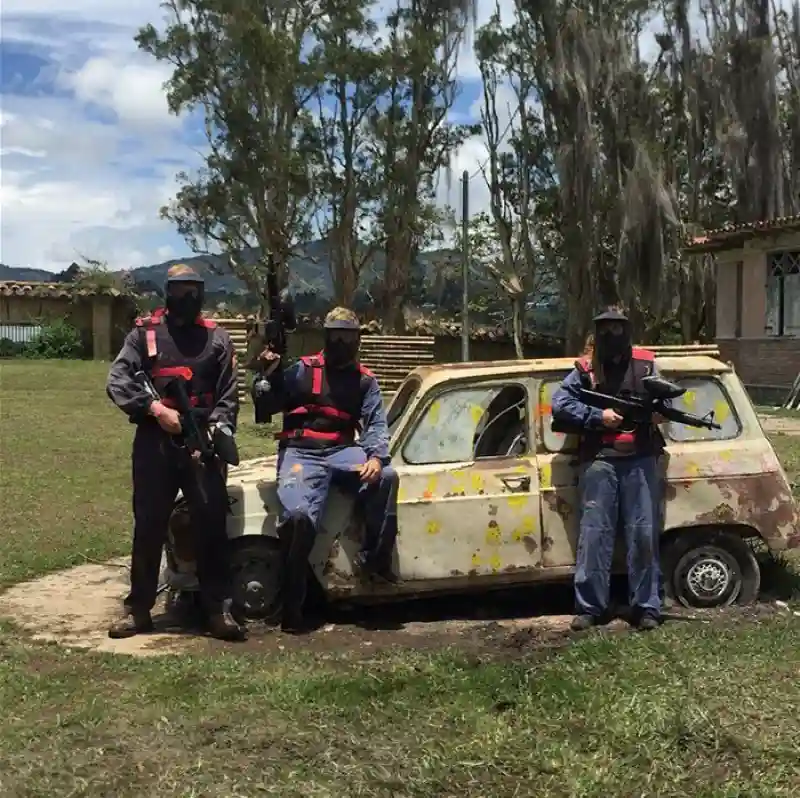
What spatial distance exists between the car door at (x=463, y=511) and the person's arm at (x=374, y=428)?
0.65 ft

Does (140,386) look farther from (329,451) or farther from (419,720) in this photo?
(419,720)

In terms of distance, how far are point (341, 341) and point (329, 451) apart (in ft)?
2.06

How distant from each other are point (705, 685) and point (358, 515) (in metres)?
2.18

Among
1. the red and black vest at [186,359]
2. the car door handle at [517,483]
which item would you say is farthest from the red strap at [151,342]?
the car door handle at [517,483]

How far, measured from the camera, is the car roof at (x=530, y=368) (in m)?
6.04

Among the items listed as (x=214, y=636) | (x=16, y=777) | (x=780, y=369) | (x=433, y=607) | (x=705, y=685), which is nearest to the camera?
(x=16, y=777)

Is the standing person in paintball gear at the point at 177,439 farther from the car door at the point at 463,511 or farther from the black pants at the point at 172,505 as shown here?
the car door at the point at 463,511

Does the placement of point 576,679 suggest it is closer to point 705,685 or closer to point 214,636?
point 705,685

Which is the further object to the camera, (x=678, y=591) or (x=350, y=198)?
(x=350, y=198)

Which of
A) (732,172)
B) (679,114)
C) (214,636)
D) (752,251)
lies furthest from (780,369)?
(214,636)

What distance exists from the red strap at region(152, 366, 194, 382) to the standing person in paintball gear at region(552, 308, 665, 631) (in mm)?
2004

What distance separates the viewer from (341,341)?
5902mm

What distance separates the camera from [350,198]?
109ft

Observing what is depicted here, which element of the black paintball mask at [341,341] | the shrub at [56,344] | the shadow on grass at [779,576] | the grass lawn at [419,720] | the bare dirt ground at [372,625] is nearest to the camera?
the grass lawn at [419,720]
